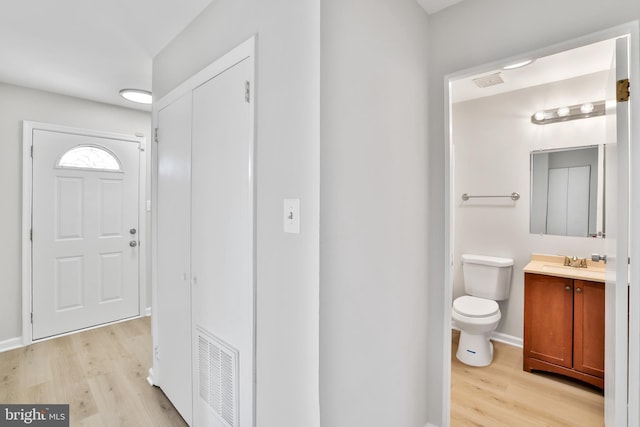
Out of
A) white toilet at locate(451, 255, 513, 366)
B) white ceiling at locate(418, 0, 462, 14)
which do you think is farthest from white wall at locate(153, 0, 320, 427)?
white toilet at locate(451, 255, 513, 366)

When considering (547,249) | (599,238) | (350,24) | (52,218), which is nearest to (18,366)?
(52,218)

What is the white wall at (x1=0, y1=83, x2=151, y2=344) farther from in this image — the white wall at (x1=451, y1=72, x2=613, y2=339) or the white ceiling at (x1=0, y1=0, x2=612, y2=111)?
the white wall at (x1=451, y1=72, x2=613, y2=339)

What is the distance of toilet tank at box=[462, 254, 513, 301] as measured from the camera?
2781 mm

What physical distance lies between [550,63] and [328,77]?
2274mm

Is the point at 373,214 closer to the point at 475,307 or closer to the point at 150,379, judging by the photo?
the point at 475,307

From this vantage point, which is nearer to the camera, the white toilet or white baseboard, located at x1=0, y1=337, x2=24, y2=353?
the white toilet

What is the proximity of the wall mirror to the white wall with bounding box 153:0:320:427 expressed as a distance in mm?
2614

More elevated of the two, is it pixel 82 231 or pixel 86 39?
pixel 86 39

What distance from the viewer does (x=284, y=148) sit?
115cm

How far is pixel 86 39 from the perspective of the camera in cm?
198

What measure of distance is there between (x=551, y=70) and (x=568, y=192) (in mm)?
1034

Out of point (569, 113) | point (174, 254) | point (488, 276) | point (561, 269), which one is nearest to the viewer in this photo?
point (174, 254)

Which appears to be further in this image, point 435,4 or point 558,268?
point 558,268

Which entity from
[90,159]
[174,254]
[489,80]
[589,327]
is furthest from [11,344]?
[489,80]
